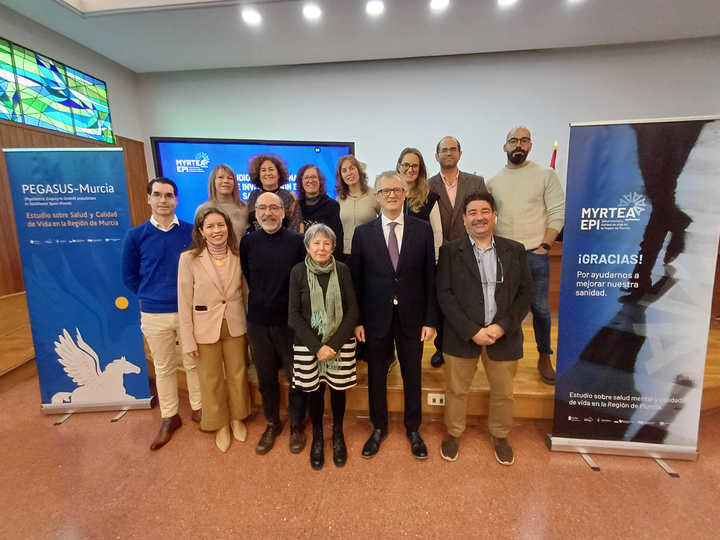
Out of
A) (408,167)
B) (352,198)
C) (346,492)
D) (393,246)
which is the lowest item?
(346,492)

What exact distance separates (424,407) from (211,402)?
1.54 meters

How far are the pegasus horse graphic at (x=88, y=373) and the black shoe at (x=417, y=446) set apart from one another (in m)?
2.27

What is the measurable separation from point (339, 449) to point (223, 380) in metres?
0.92

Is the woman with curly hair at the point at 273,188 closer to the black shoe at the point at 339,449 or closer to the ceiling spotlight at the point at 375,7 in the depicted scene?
the black shoe at the point at 339,449

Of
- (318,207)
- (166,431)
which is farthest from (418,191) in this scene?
(166,431)

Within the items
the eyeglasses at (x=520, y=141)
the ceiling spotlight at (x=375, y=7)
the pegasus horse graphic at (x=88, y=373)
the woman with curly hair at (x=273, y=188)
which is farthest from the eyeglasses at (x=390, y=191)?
the ceiling spotlight at (x=375, y=7)

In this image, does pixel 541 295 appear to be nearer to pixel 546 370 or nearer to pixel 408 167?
pixel 546 370

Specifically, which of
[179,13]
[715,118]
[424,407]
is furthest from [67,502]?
[179,13]

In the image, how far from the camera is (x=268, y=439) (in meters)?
2.09

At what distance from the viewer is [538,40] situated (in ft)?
14.9

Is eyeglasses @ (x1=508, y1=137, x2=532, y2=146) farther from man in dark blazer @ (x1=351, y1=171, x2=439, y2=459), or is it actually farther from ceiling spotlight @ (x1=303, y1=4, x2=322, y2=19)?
ceiling spotlight @ (x1=303, y1=4, x2=322, y2=19)

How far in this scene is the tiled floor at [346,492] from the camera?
1536 millimetres

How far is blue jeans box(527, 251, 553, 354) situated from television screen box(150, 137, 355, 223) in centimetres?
254

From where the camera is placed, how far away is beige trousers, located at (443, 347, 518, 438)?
1.89 metres
